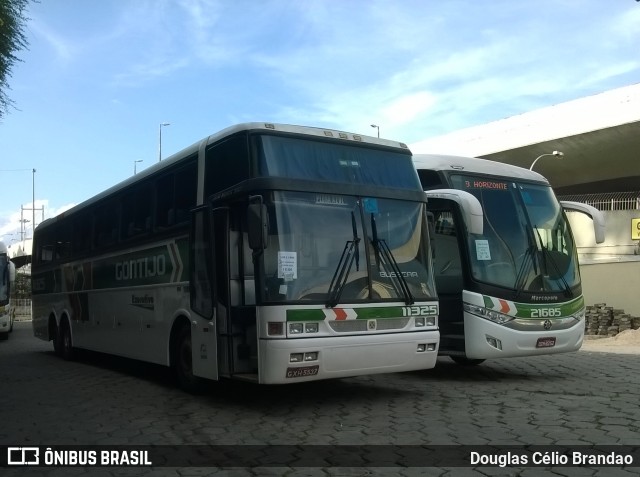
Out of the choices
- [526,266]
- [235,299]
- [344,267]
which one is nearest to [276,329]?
[235,299]

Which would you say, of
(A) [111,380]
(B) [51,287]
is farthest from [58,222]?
(A) [111,380]

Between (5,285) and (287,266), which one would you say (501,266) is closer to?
(287,266)

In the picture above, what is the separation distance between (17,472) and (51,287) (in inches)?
439

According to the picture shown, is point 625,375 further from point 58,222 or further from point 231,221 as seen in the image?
point 58,222

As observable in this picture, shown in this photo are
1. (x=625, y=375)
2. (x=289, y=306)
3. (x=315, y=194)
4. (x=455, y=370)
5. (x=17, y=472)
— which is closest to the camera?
(x=17, y=472)

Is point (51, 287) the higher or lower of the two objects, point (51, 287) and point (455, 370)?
the higher

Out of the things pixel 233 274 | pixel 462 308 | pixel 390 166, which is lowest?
pixel 462 308

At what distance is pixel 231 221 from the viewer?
7.81m

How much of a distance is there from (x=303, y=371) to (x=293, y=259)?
3.92 feet

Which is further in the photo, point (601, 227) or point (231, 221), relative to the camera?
point (601, 227)

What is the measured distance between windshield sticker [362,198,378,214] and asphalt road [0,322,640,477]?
2308 millimetres

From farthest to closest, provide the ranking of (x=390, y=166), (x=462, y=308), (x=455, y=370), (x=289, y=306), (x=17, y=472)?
(x=455, y=370) < (x=462, y=308) < (x=390, y=166) < (x=289, y=306) < (x=17, y=472)

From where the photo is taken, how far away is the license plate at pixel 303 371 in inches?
275

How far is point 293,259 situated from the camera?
7148 mm
